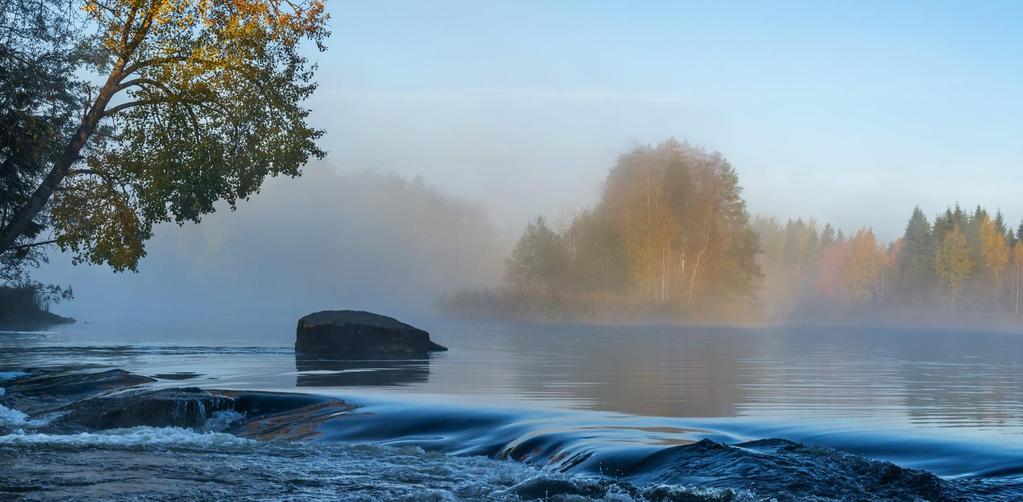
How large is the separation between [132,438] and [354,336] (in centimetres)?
1797

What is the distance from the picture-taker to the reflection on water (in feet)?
63.4

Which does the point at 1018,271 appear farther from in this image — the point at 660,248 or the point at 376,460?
the point at 376,460

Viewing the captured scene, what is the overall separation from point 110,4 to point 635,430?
684 inches

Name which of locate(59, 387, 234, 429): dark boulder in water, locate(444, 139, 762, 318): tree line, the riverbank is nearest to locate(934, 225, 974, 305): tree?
locate(444, 139, 762, 318): tree line

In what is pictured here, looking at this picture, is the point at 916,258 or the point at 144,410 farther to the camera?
the point at 916,258

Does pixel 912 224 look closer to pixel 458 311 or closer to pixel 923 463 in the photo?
pixel 458 311

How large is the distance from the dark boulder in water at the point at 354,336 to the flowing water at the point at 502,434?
6579mm

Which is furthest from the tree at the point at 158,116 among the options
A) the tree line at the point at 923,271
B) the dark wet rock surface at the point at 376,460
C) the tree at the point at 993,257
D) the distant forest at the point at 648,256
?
the tree at the point at 993,257

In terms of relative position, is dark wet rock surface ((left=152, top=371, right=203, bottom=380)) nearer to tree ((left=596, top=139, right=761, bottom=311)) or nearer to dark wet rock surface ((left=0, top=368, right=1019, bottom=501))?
dark wet rock surface ((left=0, top=368, right=1019, bottom=501))

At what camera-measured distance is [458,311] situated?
10681cm

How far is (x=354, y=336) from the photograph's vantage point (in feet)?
98.3

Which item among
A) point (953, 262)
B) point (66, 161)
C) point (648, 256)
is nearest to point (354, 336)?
point (66, 161)

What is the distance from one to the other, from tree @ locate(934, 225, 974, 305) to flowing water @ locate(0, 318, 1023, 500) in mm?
118895

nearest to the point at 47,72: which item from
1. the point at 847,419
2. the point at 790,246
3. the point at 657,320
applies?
the point at 847,419
